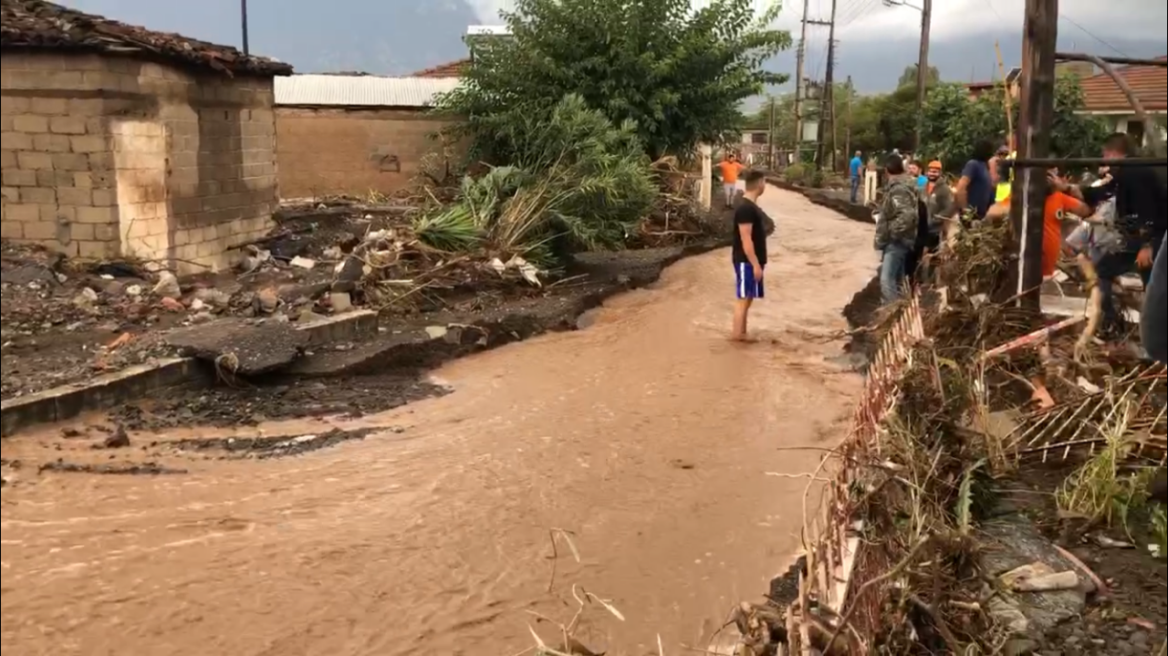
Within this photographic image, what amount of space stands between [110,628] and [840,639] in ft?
6.61

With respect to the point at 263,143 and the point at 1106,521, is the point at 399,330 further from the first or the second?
the point at 1106,521

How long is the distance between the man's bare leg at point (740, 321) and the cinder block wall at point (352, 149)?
25.5ft

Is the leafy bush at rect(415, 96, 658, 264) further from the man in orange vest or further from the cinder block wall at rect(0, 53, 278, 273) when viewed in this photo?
the man in orange vest

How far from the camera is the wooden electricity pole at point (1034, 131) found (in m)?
5.84

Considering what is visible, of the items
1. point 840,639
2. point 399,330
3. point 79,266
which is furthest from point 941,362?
point 399,330

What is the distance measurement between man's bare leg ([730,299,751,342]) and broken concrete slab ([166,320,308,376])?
3.75 meters

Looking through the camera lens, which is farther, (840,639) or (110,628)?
(110,628)

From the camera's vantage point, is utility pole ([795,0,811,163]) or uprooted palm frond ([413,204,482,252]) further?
utility pole ([795,0,811,163])

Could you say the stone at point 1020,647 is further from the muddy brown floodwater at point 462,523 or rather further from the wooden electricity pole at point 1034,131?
the wooden electricity pole at point 1034,131

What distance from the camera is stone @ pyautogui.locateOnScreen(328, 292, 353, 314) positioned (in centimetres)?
856

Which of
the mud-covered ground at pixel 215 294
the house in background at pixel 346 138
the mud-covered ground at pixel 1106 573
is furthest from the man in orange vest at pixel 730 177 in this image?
the mud-covered ground at pixel 1106 573

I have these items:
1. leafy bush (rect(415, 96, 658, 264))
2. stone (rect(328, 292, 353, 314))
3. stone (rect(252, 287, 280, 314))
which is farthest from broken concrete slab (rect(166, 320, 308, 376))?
leafy bush (rect(415, 96, 658, 264))

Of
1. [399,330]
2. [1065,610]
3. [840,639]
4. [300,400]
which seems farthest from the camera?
[399,330]

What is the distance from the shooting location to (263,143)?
432 inches
